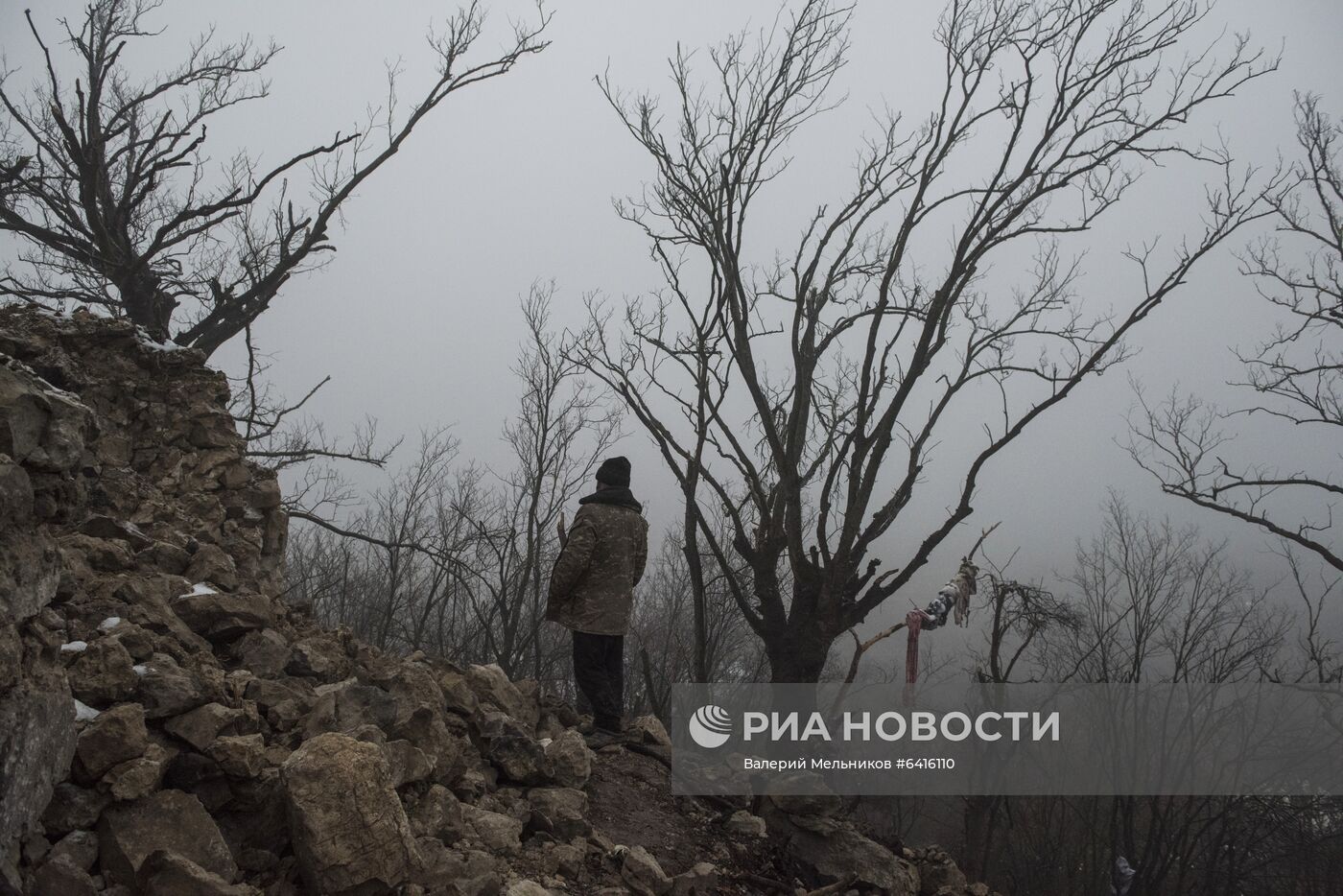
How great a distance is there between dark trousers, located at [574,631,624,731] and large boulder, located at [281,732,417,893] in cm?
305

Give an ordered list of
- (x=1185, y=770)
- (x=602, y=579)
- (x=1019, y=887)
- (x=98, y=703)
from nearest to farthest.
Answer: (x=98, y=703), (x=602, y=579), (x=1185, y=770), (x=1019, y=887)

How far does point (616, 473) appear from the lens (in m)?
6.45

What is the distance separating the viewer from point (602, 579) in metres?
6.18

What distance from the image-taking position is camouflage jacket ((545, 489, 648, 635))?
6109 millimetres

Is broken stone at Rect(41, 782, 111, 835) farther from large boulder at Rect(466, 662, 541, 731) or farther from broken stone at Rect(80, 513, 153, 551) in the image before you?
large boulder at Rect(466, 662, 541, 731)

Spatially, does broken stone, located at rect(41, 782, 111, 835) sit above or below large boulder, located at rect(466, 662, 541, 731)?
below

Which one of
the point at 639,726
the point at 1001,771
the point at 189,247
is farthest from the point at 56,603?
the point at 1001,771

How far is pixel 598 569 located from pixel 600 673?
2.38 ft

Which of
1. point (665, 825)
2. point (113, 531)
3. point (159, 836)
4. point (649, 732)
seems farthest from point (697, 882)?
point (113, 531)


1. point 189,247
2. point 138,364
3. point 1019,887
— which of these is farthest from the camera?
point 1019,887

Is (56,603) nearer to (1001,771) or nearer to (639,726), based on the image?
(639,726)

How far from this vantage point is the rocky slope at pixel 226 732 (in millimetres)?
2668

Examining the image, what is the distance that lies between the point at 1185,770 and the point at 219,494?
1628cm

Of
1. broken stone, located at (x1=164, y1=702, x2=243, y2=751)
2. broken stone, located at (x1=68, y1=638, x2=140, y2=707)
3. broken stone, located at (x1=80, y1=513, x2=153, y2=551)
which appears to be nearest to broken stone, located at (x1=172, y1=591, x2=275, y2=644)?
broken stone, located at (x1=80, y1=513, x2=153, y2=551)
